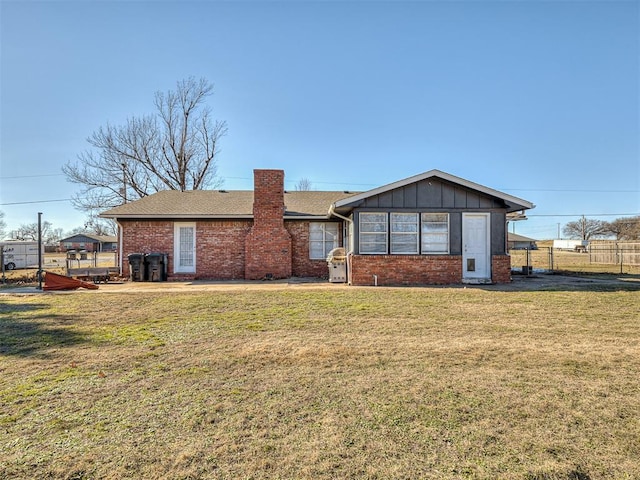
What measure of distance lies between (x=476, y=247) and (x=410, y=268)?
8.32ft

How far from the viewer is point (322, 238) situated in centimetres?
1523

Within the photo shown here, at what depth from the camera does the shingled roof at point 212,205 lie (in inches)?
562

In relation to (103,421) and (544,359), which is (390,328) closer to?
(544,359)

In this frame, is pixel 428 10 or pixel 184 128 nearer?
pixel 428 10

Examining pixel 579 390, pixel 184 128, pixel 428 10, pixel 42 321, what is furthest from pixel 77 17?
pixel 184 128

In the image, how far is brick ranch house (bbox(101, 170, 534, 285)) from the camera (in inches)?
491

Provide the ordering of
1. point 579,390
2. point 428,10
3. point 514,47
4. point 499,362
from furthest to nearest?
point 514,47 < point 428,10 < point 499,362 < point 579,390

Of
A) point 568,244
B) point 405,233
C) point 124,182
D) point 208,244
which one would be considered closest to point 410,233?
point 405,233

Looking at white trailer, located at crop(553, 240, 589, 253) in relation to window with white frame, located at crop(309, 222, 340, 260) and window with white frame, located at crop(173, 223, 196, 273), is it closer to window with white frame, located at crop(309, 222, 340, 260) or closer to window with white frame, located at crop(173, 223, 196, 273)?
window with white frame, located at crop(309, 222, 340, 260)

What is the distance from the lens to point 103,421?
3039 mm

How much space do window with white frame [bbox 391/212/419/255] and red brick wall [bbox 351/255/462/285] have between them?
294 millimetres

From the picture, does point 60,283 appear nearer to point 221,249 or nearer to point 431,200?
point 221,249

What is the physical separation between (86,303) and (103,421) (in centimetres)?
704

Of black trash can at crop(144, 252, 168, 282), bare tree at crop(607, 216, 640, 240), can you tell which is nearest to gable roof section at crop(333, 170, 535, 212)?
black trash can at crop(144, 252, 168, 282)
